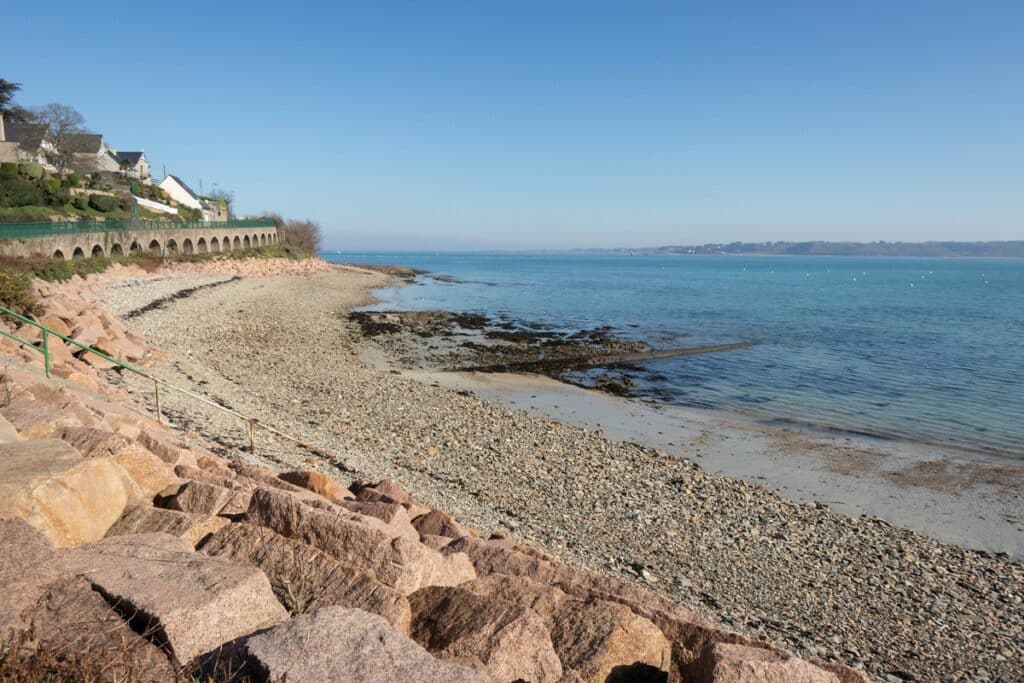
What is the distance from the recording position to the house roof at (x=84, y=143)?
70812 millimetres

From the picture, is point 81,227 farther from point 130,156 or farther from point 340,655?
point 130,156

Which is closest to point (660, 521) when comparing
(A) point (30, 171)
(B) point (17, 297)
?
(B) point (17, 297)

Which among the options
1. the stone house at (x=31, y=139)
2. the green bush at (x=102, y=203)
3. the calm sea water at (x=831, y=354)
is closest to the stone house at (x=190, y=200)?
the stone house at (x=31, y=139)

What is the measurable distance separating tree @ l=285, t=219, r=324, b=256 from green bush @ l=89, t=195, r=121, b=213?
3664 centimetres

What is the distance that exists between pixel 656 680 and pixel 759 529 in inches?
287

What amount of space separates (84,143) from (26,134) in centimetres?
824

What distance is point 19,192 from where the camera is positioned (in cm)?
4531

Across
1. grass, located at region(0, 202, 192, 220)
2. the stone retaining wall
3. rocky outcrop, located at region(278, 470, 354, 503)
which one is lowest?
Result: rocky outcrop, located at region(278, 470, 354, 503)

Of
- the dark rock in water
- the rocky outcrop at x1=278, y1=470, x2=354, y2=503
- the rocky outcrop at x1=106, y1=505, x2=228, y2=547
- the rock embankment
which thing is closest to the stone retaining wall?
the dark rock in water

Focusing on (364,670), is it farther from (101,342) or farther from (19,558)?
(101,342)

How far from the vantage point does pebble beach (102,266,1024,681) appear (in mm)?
8141

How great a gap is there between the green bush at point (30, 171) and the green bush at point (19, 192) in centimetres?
144

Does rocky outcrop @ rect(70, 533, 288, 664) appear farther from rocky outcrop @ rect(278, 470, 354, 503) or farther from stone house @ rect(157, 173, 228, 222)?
stone house @ rect(157, 173, 228, 222)

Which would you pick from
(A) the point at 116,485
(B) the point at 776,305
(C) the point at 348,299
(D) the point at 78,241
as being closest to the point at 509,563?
(A) the point at 116,485
